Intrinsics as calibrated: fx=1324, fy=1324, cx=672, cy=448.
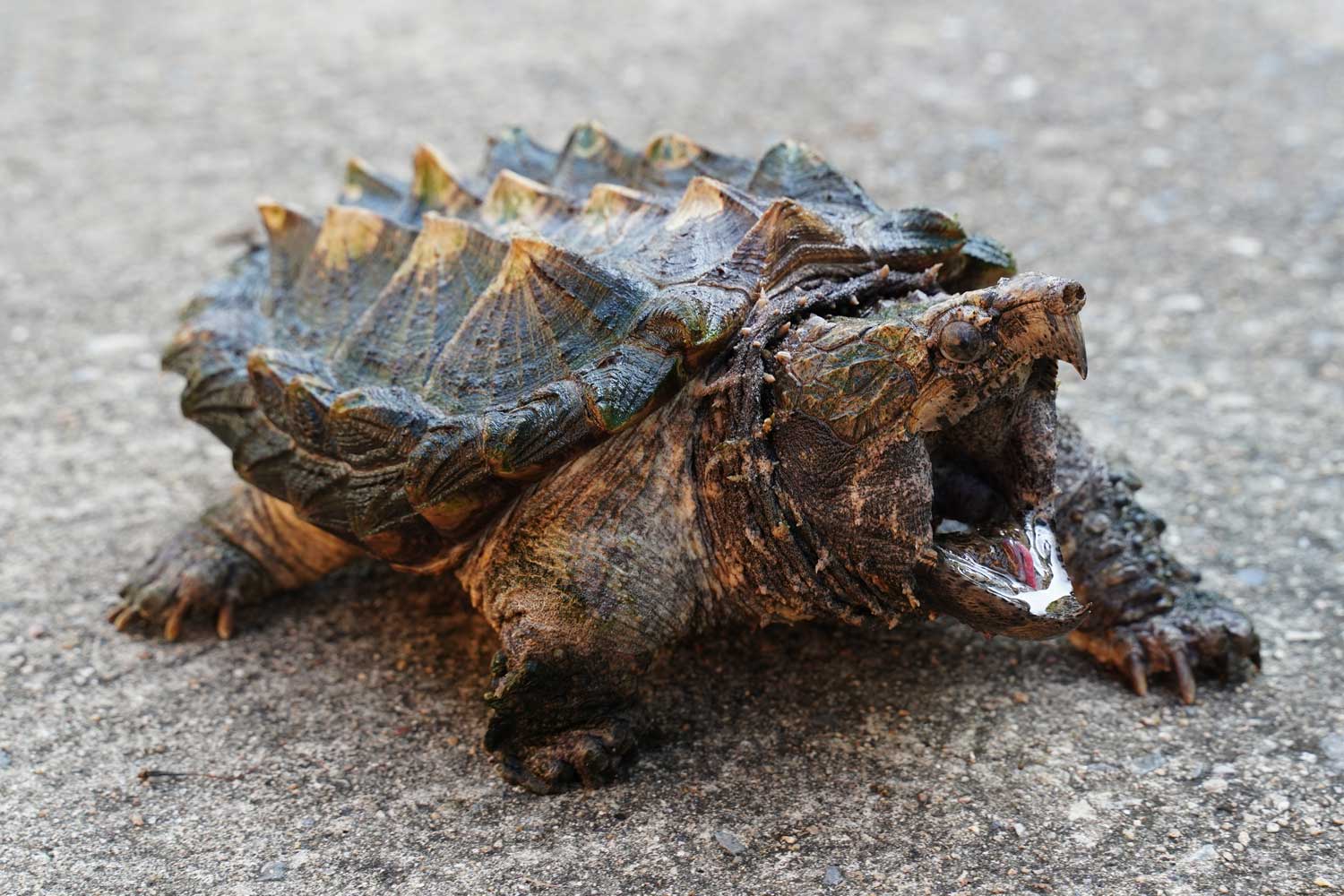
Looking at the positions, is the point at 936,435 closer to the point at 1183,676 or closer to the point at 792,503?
the point at 792,503

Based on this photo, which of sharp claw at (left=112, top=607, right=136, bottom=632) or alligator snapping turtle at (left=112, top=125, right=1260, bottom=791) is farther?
sharp claw at (left=112, top=607, right=136, bottom=632)

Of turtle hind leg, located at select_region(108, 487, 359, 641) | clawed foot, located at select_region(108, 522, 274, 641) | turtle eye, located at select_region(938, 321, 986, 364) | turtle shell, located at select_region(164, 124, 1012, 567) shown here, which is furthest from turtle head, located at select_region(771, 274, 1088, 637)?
clawed foot, located at select_region(108, 522, 274, 641)

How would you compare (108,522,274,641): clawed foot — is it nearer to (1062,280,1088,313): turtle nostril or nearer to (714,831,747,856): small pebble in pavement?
(714,831,747,856): small pebble in pavement

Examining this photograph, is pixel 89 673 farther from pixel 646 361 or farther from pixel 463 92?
pixel 463 92

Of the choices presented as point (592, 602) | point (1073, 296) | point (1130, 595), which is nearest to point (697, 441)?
point (592, 602)

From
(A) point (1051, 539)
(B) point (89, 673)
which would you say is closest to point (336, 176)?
(B) point (89, 673)

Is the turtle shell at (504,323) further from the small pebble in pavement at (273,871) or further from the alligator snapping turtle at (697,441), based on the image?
the small pebble in pavement at (273,871)

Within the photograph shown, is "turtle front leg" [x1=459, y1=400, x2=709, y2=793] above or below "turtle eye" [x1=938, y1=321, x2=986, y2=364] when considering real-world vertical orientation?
below
